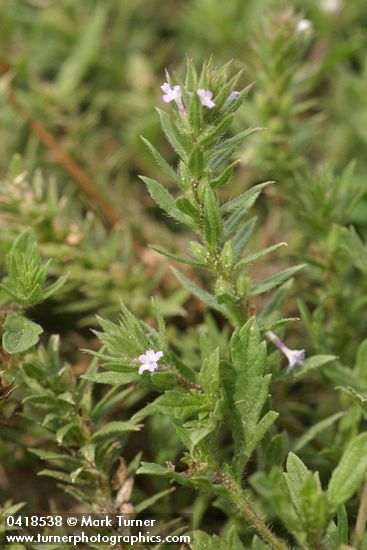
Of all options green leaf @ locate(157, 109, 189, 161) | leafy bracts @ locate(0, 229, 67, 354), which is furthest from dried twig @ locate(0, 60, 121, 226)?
green leaf @ locate(157, 109, 189, 161)

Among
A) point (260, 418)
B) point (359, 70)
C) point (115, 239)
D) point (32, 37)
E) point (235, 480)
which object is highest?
point (32, 37)

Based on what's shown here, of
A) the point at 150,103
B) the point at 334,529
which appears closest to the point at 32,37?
the point at 150,103

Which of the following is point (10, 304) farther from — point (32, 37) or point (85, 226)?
point (32, 37)

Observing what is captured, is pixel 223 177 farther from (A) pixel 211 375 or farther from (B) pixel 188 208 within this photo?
(A) pixel 211 375

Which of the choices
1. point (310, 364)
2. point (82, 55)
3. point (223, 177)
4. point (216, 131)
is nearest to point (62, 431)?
point (310, 364)

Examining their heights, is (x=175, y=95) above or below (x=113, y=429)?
above

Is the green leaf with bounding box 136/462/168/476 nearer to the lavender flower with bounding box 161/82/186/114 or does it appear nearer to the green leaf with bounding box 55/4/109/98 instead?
the lavender flower with bounding box 161/82/186/114
